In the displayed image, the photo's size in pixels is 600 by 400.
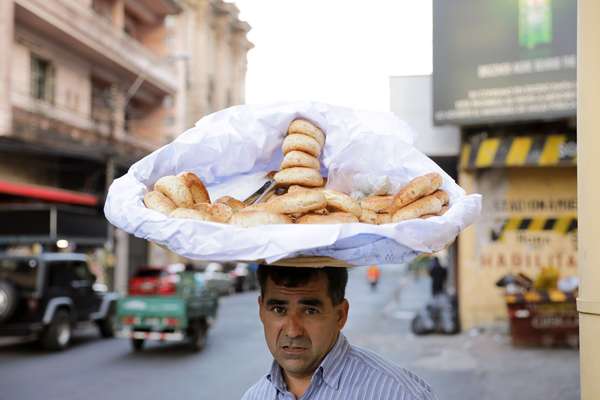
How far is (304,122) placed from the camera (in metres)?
2.64

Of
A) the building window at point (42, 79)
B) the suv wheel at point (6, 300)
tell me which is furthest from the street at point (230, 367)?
the building window at point (42, 79)

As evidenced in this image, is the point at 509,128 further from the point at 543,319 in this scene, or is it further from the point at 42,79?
the point at 42,79

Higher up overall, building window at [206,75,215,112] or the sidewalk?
building window at [206,75,215,112]

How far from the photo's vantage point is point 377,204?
95.9 inches

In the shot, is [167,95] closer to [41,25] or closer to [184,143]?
[41,25]

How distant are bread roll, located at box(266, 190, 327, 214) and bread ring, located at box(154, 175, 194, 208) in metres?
0.28

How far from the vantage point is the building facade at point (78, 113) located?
1948cm

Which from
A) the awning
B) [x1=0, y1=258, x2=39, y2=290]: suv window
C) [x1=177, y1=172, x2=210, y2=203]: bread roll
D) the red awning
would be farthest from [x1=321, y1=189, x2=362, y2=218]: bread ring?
the red awning

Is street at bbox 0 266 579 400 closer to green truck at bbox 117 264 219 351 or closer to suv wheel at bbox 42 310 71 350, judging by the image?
suv wheel at bbox 42 310 71 350

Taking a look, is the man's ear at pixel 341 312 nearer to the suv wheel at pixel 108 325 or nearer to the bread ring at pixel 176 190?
the bread ring at pixel 176 190

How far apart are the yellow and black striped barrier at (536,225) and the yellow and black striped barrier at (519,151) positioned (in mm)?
1324

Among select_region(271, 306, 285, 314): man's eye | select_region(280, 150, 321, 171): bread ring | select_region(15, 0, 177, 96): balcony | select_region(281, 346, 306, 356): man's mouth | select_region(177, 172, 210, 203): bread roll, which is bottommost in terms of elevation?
select_region(281, 346, 306, 356): man's mouth

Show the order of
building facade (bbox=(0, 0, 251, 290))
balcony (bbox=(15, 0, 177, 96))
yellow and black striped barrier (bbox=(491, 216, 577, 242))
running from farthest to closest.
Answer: balcony (bbox=(15, 0, 177, 96)) < building facade (bbox=(0, 0, 251, 290)) < yellow and black striped barrier (bbox=(491, 216, 577, 242))

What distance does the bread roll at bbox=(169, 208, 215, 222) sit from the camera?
2.10 m
